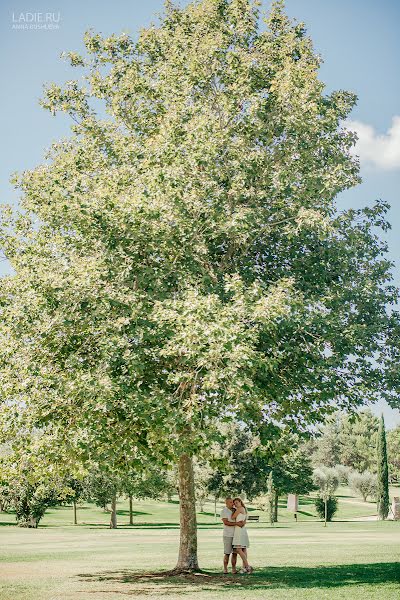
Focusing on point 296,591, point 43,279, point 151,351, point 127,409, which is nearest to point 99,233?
point 43,279

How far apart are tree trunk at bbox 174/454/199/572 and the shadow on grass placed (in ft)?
1.92

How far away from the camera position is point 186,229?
20.4 meters

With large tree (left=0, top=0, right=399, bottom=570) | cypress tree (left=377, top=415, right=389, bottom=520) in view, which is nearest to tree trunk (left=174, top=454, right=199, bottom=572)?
large tree (left=0, top=0, right=399, bottom=570)

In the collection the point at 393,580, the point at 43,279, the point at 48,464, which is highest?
the point at 43,279

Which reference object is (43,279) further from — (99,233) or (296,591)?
(296,591)

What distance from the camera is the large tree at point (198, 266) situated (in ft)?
→ 60.7

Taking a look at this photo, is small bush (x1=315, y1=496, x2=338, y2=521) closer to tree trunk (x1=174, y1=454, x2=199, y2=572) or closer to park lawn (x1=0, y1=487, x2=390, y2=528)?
park lawn (x1=0, y1=487, x2=390, y2=528)

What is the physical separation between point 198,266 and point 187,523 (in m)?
8.77

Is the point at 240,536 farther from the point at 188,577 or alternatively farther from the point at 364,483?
the point at 364,483

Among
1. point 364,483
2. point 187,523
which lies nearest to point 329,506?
point 364,483

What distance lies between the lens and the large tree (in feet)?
60.7

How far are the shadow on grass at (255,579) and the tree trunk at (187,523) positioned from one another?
0.59m

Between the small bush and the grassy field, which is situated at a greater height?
the grassy field

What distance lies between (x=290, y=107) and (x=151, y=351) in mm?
9923
